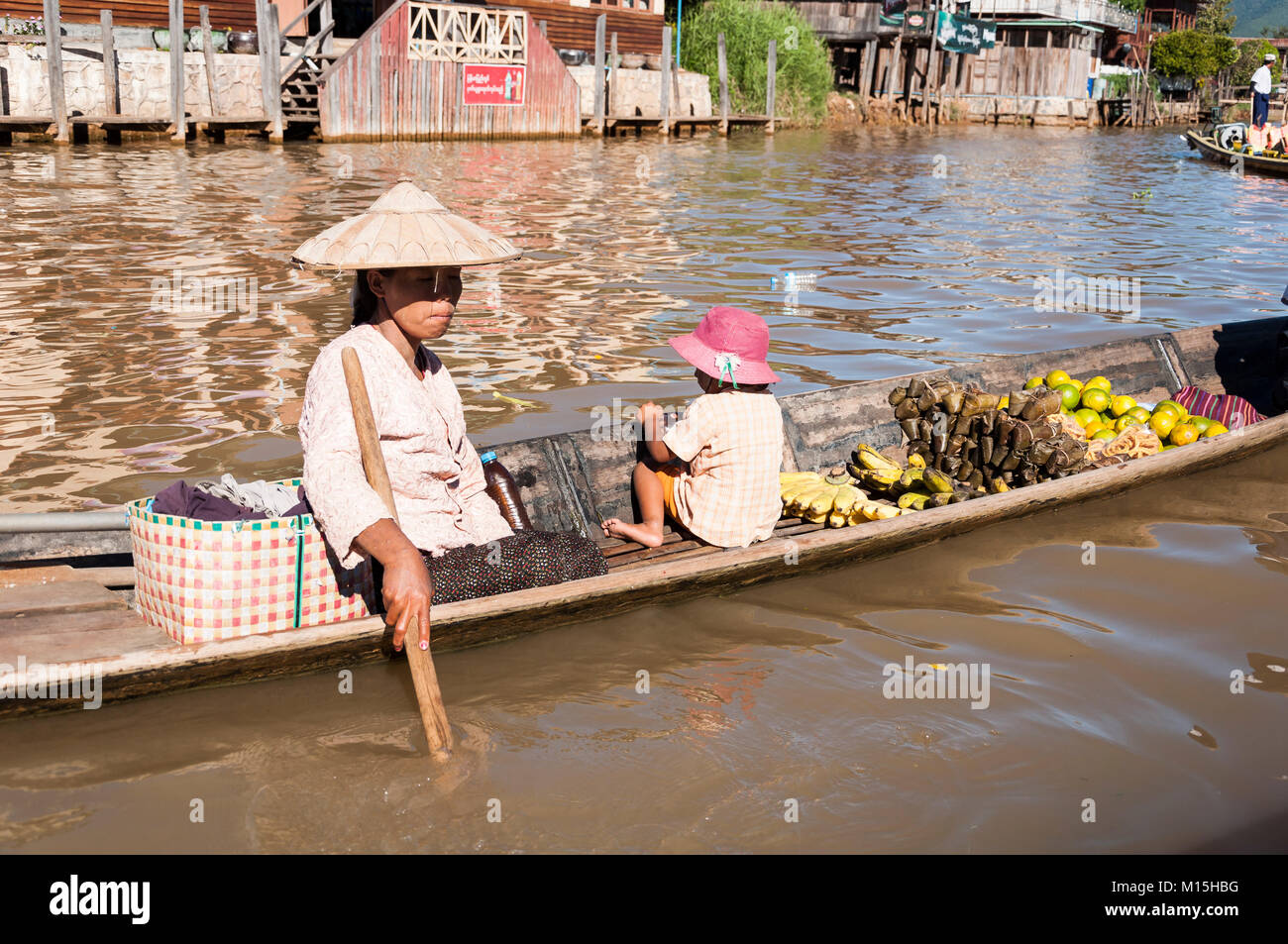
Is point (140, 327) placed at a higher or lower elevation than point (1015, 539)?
higher

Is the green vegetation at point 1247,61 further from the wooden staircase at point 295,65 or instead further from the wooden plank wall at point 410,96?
the wooden staircase at point 295,65

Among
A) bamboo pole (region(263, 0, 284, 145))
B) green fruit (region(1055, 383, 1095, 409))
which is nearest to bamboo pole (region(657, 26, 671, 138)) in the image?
bamboo pole (region(263, 0, 284, 145))

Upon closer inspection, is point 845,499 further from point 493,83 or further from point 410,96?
point 493,83

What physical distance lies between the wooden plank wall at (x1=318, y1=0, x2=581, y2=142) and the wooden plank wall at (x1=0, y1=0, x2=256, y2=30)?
2.28 meters

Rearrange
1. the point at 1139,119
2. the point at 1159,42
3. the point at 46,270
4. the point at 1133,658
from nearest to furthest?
the point at 1133,658, the point at 46,270, the point at 1139,119, the point at 1159,42

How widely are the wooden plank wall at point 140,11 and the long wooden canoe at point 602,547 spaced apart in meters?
17.7

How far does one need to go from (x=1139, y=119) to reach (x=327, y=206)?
1615 inches

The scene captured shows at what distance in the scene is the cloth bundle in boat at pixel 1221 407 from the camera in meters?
6.94

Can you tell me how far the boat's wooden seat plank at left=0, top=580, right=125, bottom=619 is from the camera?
12.1 ft
